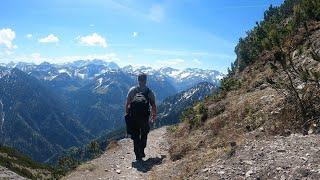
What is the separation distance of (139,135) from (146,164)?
1.17 metres

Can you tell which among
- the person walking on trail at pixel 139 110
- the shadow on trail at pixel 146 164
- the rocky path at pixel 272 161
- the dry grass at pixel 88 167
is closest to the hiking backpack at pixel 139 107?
the person walking on trail at pixel 139 110

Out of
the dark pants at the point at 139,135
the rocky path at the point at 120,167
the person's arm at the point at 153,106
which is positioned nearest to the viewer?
the rocky path at the point at 120,167

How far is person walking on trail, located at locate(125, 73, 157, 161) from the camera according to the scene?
1673cm

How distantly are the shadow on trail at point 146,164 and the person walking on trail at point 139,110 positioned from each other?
1.86 ft

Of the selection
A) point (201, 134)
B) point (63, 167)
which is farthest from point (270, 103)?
point (63, 167)

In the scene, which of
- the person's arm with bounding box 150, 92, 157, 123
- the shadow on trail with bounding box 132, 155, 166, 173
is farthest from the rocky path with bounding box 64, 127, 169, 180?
the person's arm with bounding box 150, 92, 157, 123

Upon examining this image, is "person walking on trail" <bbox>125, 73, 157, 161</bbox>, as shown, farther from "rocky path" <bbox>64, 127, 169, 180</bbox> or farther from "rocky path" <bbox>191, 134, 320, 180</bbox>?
"rocky path" <bbox>191, 134, 320, 180</bbox>

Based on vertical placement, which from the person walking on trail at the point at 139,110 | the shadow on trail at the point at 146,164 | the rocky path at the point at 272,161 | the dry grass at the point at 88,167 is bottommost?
the dry grass at the point at 88,167

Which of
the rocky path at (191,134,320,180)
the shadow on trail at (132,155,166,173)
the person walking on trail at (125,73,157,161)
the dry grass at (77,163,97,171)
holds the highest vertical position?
the person walking on trail at (125,73,157,161)

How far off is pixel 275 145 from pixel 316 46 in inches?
411

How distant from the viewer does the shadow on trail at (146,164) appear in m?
16.2

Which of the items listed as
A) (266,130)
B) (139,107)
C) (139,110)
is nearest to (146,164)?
(139,110)

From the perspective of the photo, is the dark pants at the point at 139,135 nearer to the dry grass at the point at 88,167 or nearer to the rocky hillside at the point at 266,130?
the rocky hillside at the point at 266,130

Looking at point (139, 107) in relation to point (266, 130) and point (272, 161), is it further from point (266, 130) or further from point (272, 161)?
point (272, 161)
